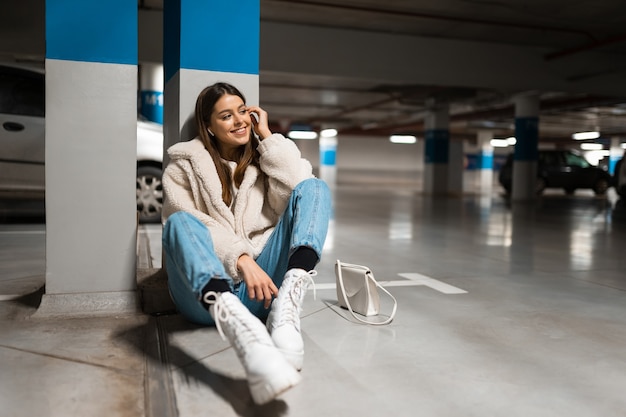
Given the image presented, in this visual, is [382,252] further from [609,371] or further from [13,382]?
[13,382]

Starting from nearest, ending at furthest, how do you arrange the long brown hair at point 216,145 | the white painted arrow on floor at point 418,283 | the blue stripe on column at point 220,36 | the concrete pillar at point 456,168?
the long brown hair at point 216,145 → the blue stripe on column at point 220,36 → the white painted arrow on floor at point 418,283 → the concrete pillar at point 456,168

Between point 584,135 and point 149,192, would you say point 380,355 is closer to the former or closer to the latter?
point 149,192

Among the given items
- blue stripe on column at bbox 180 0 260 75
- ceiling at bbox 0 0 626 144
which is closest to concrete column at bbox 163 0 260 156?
blue stripe on column at bbox 180 0 260 75

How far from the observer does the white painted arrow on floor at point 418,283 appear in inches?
124

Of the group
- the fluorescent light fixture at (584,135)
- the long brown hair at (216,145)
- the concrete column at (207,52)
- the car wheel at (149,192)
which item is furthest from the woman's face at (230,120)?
the fluorescent light fixture at (584,135)

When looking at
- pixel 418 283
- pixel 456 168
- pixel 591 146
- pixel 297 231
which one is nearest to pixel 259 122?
pixel 297 231

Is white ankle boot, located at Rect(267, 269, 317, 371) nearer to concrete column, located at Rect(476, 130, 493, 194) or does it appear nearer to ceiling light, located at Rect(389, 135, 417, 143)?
ceiling light, located at Rect(389, 135, 417, 143)

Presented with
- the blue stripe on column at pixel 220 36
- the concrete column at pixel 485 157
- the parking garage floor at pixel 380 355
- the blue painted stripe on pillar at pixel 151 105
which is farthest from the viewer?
the concrete column at pixel 485 157

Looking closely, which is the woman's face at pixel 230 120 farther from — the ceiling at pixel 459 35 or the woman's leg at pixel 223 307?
the ceiling at pixel 459 35

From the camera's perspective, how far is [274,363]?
1.47m

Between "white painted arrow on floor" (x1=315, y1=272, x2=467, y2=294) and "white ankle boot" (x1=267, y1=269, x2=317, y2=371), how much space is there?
1.29m

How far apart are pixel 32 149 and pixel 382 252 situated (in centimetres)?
354

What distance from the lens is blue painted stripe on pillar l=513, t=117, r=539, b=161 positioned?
Result: 14.3 metres

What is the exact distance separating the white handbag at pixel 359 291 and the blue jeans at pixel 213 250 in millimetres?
486
